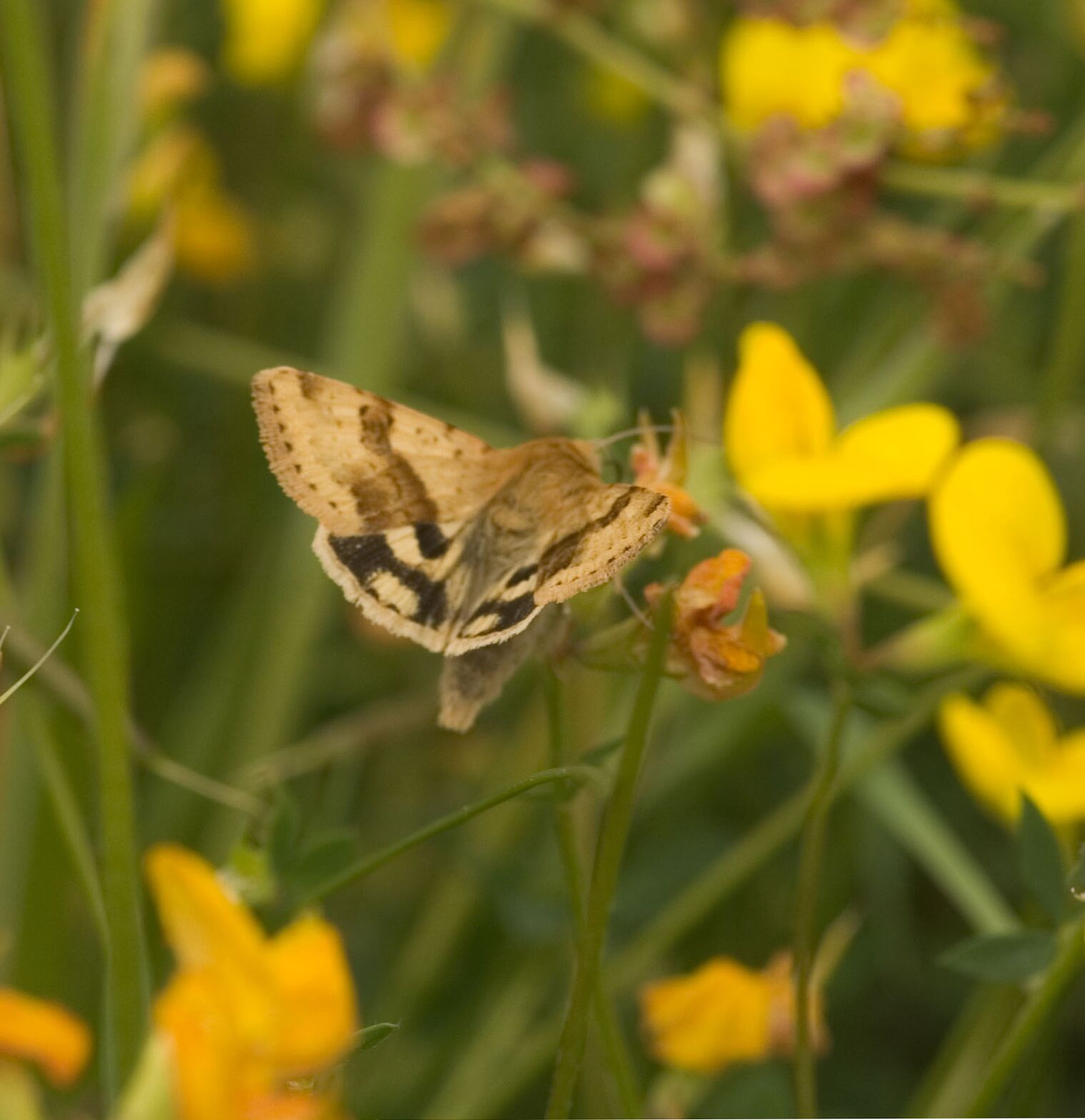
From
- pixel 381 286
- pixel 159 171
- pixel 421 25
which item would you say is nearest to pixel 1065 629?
pixel 381 286

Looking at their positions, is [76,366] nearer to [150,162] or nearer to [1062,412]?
[1062,412]

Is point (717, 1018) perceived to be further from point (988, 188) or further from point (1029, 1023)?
point (988, 188)

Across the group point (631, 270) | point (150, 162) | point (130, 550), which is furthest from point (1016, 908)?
point (150, 162)

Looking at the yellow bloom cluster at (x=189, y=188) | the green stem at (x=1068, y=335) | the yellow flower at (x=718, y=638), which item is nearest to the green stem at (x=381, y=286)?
the yellow bloom cluster at (x=189, y=188)

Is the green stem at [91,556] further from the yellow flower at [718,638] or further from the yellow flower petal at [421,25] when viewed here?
the yellow flower petal at [421,25]

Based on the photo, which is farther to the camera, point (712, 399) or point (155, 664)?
point (155, 664)
